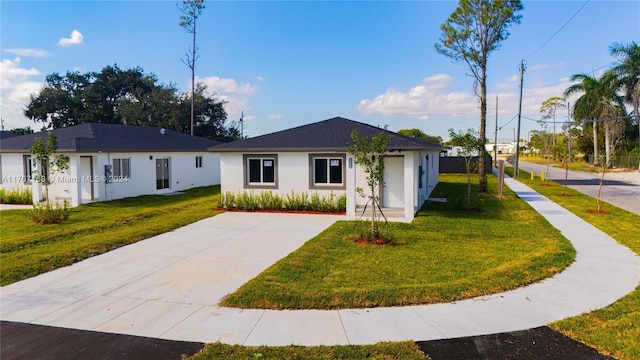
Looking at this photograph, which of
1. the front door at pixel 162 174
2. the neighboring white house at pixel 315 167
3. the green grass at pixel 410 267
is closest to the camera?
the green grass at pixel 410 267

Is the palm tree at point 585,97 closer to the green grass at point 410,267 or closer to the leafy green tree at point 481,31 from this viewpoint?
the leafy green tree at point 481,31

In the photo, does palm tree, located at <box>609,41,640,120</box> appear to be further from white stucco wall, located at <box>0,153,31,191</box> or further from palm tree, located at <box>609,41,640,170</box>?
white stucco wall, located at <box>0,153,31,191</box>

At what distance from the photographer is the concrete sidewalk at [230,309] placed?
498cm

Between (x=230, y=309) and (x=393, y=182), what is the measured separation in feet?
32.8

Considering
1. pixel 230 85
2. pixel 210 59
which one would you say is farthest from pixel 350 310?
pixel 230 85

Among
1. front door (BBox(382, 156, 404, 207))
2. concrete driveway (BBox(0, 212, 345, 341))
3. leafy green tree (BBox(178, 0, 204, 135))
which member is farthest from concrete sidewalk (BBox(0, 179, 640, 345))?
leafy green tree (BBox(178, 0, 204, 135))

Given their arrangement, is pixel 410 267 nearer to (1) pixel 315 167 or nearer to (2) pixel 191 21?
(1) pixel 315 167

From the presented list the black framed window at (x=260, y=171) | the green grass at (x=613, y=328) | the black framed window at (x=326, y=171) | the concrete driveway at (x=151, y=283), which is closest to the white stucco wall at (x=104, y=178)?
the black framed window at (x=260, y=171)

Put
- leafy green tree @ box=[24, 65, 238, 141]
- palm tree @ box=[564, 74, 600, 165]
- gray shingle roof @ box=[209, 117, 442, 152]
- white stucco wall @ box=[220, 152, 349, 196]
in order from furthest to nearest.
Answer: leafy green tree @ box=[24, 65, 238, 141], palm tree @ box=[564, 74, 600, 165], white stucco wall @ box=[220, 152, 349, 196], gray shingle roof @ box=[209, 117, 442, 152]

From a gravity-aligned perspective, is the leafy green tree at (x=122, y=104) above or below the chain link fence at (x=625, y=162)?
above

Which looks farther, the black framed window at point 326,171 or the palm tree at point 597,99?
the palm tree at point 597,99

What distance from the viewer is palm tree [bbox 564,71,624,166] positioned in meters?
38.1

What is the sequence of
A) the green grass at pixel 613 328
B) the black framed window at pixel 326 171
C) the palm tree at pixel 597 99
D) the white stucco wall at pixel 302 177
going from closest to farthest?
the green grass at pixel 613 328, the white stucco wall at pixel 302 177, the black framed window at pixel 326 171, the palm tree at pixel 597 99

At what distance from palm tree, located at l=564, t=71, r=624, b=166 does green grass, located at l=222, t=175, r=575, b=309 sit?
34066mm
